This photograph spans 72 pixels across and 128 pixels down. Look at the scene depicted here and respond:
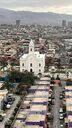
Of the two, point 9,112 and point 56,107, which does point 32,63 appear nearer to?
point 56,107

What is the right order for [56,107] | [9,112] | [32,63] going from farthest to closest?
1. [32,63]
2. [56,107]
3. [9,112]

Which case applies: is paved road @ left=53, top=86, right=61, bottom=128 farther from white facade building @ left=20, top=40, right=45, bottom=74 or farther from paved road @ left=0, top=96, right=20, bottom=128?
white facade building @ left=20, top=40, right=45, bottom=74

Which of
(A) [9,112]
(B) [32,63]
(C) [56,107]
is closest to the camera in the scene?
(A) [9,112]

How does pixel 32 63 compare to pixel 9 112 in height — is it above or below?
above

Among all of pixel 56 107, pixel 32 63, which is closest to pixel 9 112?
pixel 56 107

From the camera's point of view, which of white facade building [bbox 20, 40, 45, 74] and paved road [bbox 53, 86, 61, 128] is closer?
paved road [bbox 53, 86, 61, 128]

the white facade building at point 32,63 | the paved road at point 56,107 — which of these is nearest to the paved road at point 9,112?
the paved road at point 56,107

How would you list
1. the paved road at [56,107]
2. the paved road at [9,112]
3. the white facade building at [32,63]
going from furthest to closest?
the white facade building at [32,63] < the paved road at [9,112] < the paved road at [56,107]

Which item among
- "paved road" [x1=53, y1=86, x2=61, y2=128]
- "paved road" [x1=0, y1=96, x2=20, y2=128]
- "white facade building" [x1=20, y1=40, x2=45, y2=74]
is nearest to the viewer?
"paved road" [x1=53, y1=86, x2=61, y2=128]

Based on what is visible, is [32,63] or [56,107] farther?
[32,63]

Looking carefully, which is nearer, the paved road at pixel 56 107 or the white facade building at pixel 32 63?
the paved road at pixel 56 107

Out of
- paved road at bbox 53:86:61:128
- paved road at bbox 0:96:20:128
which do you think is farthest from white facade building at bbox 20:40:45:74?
paved road at bbox 0:96:20:128

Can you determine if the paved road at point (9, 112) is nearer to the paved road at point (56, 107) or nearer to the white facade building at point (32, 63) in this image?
the paved road at point (56, 107)
